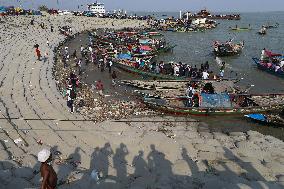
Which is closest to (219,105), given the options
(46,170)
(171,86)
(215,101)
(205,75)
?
(215,101)

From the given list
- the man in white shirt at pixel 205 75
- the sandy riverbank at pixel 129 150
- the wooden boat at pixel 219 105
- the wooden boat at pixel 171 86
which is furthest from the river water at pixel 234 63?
the man in white shirt at pixel 205 75

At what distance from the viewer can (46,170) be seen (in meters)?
7.66

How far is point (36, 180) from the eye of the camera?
35.4 ft

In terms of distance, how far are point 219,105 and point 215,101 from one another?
35 cm

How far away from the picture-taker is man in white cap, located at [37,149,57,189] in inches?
298

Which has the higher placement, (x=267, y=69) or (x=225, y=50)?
(x=225, y=50)

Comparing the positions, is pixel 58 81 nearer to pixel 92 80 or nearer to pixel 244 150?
pixel 92 80

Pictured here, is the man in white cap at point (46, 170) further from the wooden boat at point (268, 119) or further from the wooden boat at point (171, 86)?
the wooden boat at point (171, 86)

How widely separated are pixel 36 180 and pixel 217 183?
6.00 meters

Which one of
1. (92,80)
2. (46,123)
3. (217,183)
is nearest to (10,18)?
(92,80)

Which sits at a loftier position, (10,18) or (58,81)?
(10,18)

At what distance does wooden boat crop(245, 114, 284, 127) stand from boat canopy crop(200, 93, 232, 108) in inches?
58.3

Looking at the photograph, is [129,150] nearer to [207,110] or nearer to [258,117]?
[207,110]

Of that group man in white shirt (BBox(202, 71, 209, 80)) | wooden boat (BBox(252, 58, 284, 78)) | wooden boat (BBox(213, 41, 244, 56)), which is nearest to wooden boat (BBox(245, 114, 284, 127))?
man in white shirt (BBox(202, 71, 209, 80))
